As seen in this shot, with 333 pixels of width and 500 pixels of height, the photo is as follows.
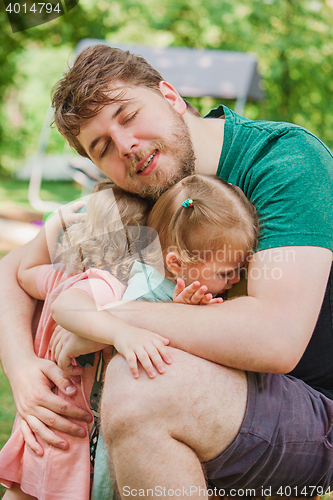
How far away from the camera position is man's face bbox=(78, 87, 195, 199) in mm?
1372

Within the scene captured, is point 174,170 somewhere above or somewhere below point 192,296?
above

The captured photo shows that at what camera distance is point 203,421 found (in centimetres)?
96

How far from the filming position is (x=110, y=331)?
1.04m

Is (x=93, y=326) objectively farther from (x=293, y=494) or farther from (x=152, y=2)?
(x=152, y=2)

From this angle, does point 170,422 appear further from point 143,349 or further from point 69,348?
point 69,348

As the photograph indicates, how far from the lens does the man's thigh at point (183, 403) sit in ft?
3.07

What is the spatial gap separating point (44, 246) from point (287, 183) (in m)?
0.80

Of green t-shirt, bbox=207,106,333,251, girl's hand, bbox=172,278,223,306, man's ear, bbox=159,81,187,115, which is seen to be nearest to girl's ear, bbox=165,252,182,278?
girl's hand, bbox=172,278,223,306

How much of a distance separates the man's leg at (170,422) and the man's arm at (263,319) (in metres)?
0.06

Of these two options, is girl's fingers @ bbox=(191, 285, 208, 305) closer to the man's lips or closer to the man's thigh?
the man's thigh

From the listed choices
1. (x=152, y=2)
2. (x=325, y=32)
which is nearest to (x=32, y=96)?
(x=152, y=2)

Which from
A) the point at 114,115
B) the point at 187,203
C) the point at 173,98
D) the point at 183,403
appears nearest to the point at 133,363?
the point at 183,403

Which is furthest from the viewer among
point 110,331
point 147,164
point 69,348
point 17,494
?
point 147,164

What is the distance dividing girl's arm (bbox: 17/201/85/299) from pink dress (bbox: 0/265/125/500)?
0.47 ft
